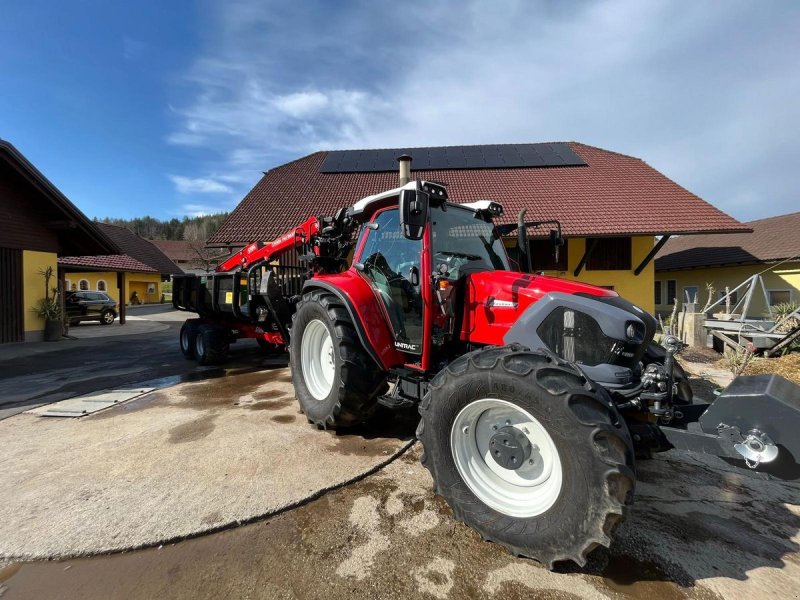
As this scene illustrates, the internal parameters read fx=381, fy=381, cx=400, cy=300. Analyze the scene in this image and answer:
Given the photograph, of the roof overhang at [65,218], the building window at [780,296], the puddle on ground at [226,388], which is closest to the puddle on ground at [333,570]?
the puddle on ground at [226,388]

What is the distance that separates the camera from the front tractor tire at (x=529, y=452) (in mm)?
1781

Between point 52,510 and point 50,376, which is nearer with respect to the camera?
point 52,510

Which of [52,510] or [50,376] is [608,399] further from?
[50,376]

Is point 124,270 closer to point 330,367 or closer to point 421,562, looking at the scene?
point 330,367

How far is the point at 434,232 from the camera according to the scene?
10.5 feet

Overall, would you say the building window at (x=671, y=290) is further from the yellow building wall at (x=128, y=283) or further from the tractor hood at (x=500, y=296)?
the yellow building wall at (x=128, y=283)

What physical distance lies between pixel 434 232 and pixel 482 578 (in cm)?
235

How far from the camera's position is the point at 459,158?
14.7 metres

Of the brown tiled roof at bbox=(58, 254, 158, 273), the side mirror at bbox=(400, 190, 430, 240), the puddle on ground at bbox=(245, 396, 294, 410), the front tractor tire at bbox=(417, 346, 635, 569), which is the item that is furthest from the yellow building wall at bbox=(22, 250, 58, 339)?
the front tractor tire at bbox=(417, 346, 635, 569)

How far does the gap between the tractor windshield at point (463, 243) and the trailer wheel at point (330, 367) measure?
111cm

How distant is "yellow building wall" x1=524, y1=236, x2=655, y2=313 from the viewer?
11.4m

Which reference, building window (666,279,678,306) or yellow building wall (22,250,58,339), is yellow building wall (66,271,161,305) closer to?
yellow building wall (22,250,58,339)

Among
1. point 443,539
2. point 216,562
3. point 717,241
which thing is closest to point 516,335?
point 443,539

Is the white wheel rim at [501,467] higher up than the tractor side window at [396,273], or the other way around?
the tractor side window at [396,273]
